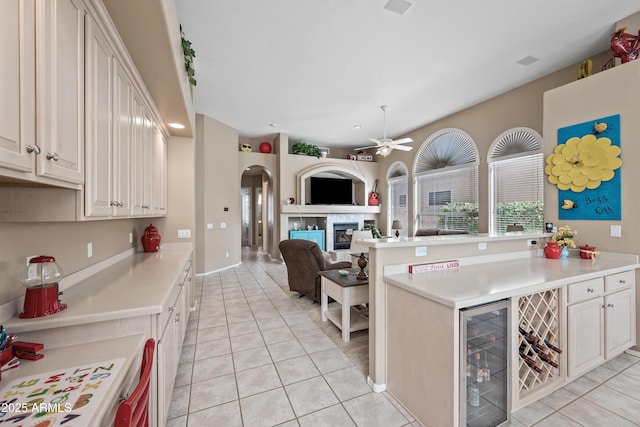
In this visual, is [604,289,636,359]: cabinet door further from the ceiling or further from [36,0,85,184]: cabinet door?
[36,0,85,184]: cabinet door

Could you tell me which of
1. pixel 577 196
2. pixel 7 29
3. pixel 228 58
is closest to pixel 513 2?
pixel 577 196

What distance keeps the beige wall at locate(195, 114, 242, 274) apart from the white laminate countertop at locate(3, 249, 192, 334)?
3.19 m

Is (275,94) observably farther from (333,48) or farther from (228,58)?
(333,48)

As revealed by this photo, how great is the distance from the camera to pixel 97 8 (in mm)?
1369

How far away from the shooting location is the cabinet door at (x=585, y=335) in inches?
78.0

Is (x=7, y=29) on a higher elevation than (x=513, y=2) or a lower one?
lower

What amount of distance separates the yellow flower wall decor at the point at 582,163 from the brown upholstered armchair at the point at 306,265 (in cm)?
273

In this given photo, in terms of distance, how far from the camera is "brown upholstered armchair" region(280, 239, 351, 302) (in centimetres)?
362

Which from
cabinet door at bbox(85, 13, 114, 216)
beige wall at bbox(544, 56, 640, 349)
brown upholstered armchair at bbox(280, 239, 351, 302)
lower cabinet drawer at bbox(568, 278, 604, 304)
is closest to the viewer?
cabinet door at bbox(85, 13, 114, 216)

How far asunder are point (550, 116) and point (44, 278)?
475 centimetres

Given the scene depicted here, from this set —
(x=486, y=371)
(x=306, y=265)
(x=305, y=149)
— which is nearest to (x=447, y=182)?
(x=305, y=149)

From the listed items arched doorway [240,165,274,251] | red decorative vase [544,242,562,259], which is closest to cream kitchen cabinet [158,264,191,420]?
red decorative vase [544,242,562,259]

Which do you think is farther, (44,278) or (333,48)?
(333,48)

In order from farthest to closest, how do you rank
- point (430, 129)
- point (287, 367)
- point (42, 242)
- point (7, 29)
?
point (430, 129) < point (287, 367) < point (42, 242) < point (7, 29)
